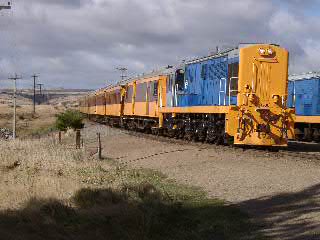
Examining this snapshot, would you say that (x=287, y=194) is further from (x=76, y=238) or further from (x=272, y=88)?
(x=272, y=88)

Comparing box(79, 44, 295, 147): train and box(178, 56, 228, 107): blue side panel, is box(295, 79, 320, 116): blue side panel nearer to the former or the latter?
box(79, 44, 295, 147): train

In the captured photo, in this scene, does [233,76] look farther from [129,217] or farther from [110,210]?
[129,217]

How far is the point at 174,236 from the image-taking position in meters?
9.65

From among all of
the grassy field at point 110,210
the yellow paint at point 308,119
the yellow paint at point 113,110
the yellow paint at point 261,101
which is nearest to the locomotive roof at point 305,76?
the yellow paint at point 308,119

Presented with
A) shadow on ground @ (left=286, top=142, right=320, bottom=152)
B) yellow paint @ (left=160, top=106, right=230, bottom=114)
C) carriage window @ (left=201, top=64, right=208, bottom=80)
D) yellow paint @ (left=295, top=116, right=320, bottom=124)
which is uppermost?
carriage window @ (left=201, top=64, right=208, bottom=80)

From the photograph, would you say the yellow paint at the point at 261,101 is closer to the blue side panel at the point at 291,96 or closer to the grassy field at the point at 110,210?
the grassy field at the point at 110,210

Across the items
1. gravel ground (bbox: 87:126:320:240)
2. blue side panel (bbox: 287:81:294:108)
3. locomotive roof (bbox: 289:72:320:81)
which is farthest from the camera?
blue side panel (bbox: 287:81:294:108)

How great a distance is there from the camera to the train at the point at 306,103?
29.3 m

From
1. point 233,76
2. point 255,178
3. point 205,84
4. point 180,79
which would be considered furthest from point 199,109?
point 255,178

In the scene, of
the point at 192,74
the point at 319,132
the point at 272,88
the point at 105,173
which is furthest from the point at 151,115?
the point at 105,173

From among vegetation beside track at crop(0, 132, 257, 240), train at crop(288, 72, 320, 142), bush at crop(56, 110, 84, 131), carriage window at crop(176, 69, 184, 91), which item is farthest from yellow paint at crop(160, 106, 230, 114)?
bush at crop(56, 110, 84, 131)

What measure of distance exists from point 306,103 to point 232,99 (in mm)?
11144

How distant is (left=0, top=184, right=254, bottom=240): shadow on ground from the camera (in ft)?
30.8

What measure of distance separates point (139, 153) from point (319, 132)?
1128 cm
